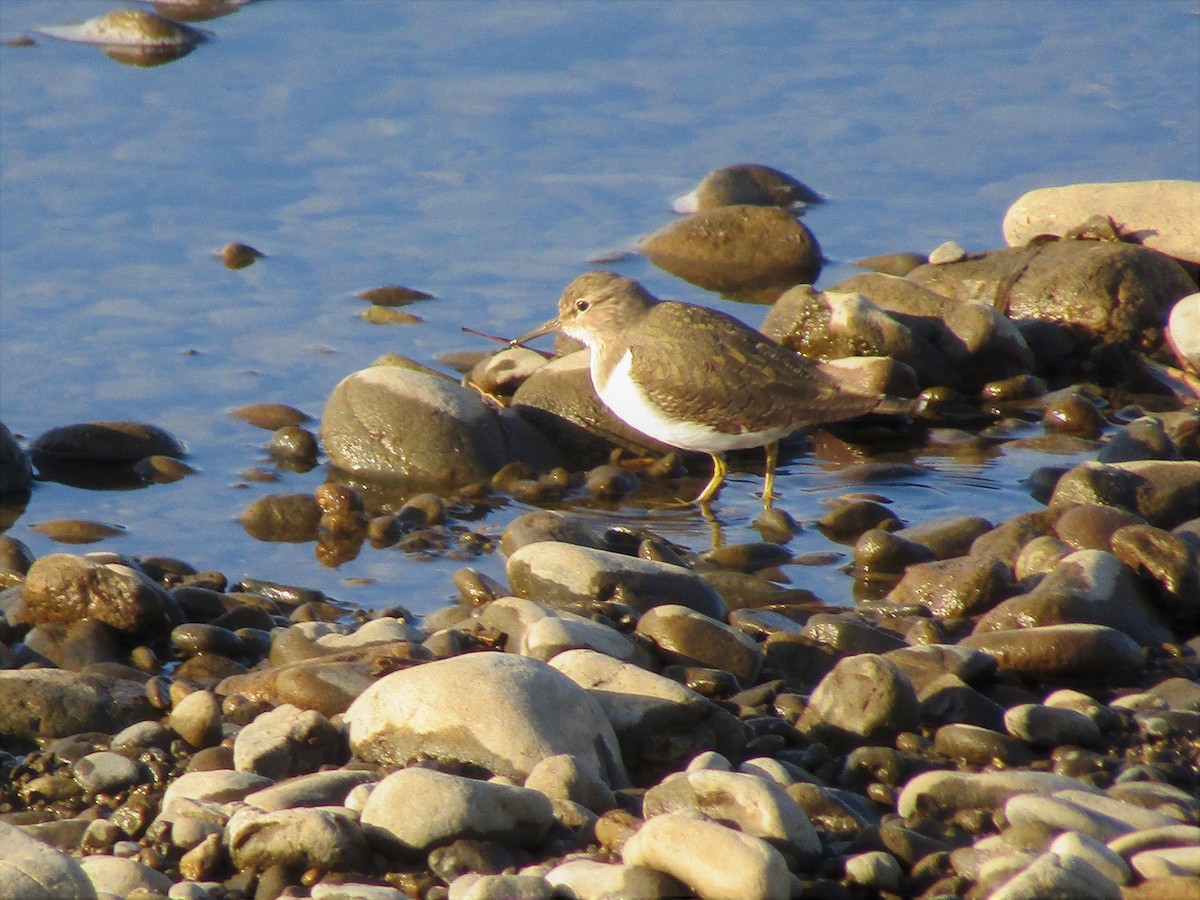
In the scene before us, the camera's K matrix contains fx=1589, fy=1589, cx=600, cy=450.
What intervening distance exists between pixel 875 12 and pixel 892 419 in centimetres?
728

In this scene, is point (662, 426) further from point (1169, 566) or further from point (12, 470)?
point (12, 470)

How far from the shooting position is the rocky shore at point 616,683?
3.79 meters

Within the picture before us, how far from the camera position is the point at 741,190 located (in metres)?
11.1

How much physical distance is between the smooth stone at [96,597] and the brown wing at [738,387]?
2.54 m

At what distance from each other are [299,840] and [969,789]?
171cm

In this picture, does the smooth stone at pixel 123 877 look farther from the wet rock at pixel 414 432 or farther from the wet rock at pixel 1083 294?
the wet rock at pixel 1083 294

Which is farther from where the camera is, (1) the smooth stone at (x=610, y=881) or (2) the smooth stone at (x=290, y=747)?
(2) the smooth stone at (x=290, y=747)

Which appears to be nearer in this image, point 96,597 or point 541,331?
point 96,597

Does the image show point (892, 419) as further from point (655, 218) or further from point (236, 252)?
point (236, 252)

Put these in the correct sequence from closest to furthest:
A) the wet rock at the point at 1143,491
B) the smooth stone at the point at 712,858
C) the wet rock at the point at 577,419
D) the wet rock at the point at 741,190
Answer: the smooth stone at the point at 712,858
the wet rock at the point at 1143,491
the wet rock at the point at 577,419
the wet rock at the point at 741,190

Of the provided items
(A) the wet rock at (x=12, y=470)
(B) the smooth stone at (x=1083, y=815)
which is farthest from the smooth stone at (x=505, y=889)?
(A) the wet rock at (x=12, y=470)

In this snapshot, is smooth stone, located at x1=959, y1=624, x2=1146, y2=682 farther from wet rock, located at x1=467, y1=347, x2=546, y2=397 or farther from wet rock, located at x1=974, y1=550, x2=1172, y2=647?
wet rock, located at x1=467, y1=347, x2=546, y2=397

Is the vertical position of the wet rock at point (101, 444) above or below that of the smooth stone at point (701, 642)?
below

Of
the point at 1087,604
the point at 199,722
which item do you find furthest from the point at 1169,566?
the point at 199,722
